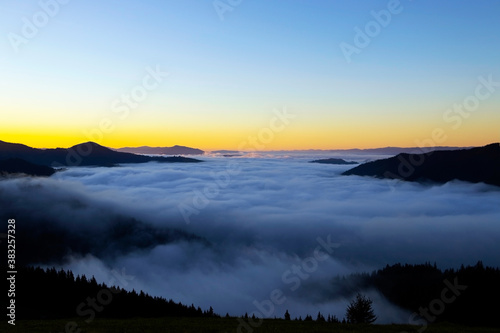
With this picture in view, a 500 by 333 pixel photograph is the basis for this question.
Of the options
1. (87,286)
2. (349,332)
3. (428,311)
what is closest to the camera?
(349,332)

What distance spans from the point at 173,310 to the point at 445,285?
167187 millimetres

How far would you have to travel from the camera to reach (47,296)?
12188 centimetres

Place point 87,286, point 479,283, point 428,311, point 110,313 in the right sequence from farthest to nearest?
point 428,311
point 479,283
point 87,286
point 110,313

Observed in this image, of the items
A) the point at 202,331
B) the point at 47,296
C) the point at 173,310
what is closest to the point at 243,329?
the point at 202,331

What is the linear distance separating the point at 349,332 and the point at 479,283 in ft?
552

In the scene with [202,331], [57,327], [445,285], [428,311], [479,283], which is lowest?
[428,311]

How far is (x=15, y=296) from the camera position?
11581cm

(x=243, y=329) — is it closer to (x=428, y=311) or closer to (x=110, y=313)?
(x=110, y=313)

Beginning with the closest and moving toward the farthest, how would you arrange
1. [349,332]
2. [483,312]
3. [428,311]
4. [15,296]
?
[349,332] < [15,296] < [483,312] < [428,311]

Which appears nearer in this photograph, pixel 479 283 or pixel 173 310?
pixel 173 310

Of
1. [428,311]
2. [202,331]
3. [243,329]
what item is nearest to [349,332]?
[243,329]

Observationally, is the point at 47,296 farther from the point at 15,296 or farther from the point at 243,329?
the point at 243,329

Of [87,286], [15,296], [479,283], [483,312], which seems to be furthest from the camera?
[479,283]

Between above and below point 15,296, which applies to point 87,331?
above
